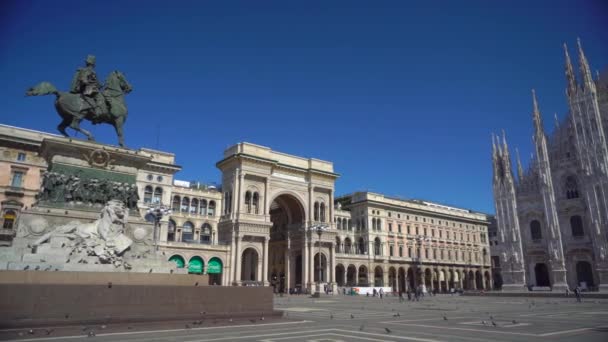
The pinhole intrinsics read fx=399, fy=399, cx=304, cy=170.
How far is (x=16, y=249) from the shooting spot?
1201 cm

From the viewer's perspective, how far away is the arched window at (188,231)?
52344mm

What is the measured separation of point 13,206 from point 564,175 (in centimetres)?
6869

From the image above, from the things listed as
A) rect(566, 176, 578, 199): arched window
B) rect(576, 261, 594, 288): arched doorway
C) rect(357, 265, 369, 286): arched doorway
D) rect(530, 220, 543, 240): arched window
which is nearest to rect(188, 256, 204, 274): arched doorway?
rect(357, 265, 369, 286): arched doorway

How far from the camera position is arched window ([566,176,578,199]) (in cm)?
5576

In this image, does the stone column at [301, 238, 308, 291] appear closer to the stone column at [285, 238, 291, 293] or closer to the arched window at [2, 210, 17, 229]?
the stone column at [285, 238, 291, 293]

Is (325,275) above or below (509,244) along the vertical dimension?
below

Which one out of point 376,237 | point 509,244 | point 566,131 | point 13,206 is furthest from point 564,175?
point 13,206

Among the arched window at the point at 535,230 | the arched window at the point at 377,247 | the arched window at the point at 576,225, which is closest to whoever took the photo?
the arched window at the point at 576,225

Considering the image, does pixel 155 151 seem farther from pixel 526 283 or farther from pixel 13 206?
pixel 526 283

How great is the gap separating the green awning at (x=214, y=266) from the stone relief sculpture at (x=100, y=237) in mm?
34796

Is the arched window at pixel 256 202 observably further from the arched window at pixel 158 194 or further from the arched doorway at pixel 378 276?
the arched doorway at pixel 378 276

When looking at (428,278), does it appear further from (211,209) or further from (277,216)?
(211,209)

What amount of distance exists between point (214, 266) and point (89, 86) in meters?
34.7

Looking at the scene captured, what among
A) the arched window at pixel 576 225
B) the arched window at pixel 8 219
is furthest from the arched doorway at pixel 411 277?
the arched window at pixel 8 219
